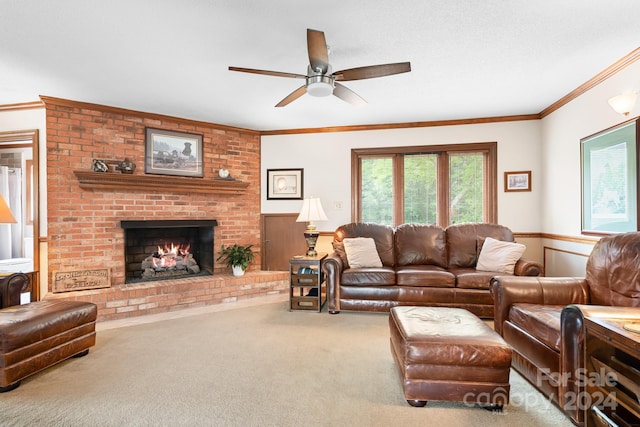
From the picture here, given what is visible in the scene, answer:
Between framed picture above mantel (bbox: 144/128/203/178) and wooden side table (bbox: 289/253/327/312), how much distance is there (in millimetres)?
1977

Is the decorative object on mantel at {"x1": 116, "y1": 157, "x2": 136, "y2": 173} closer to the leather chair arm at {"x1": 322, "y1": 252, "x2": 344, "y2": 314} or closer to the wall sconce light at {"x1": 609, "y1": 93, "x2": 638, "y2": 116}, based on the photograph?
the leather chair arm at {"x1": 322, "y1": 252, "x2": 344, "y2": 314}

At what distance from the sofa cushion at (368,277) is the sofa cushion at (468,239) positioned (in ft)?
3.12

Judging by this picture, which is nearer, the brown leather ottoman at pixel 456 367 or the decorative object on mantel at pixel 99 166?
the brown leather ottoman at pixel 456 367

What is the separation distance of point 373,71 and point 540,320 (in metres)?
1.99

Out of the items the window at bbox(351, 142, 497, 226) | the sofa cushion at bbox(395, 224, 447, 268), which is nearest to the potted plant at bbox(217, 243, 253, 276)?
the window at bbox(351, 142, 497, 226)

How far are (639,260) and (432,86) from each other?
89.7 inches

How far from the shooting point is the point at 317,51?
2.14 metres

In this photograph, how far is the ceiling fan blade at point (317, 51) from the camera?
197cm

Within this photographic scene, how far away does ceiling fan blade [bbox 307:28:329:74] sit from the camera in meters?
1.97

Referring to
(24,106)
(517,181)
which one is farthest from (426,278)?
(24,106)

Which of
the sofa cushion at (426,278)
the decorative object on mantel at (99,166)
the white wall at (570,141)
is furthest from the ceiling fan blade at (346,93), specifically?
the decorative object on mantel at (99,166)

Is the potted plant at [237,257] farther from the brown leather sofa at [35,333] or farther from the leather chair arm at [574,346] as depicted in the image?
the leather chair arm at [574,346]

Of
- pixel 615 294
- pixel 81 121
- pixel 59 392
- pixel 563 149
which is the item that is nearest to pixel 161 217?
pixel 81 121

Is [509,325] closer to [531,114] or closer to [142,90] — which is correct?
[531,114]
